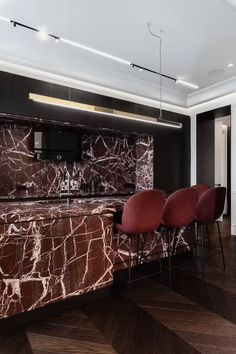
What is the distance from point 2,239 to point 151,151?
381 centimetres

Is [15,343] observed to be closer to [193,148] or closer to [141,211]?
[141,211]

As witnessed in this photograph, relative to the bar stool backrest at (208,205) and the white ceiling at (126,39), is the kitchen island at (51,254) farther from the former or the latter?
the white ceiling at (126,39)

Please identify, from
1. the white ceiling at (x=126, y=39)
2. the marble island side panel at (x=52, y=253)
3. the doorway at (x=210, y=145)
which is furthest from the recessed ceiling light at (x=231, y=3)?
the doorway at (x=210, y=145)

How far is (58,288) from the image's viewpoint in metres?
2.14

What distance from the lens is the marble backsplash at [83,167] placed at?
13.1ft

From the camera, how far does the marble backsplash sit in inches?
157

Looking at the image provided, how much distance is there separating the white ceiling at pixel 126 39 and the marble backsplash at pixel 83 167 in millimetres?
1100

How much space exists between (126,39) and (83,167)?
238 centimetres

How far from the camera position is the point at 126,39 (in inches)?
131

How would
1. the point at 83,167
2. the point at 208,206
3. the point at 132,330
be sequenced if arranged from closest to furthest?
the point at 132,330 < the point at 208,206 < the point at 83,167

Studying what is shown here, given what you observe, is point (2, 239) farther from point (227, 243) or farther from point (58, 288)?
point (227, 243)

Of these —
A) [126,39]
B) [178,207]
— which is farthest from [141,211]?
[126,39]

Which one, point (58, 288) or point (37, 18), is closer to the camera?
point (58, 288)

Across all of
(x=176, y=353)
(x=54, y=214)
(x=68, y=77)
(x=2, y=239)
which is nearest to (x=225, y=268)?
(x=176, y=353)
